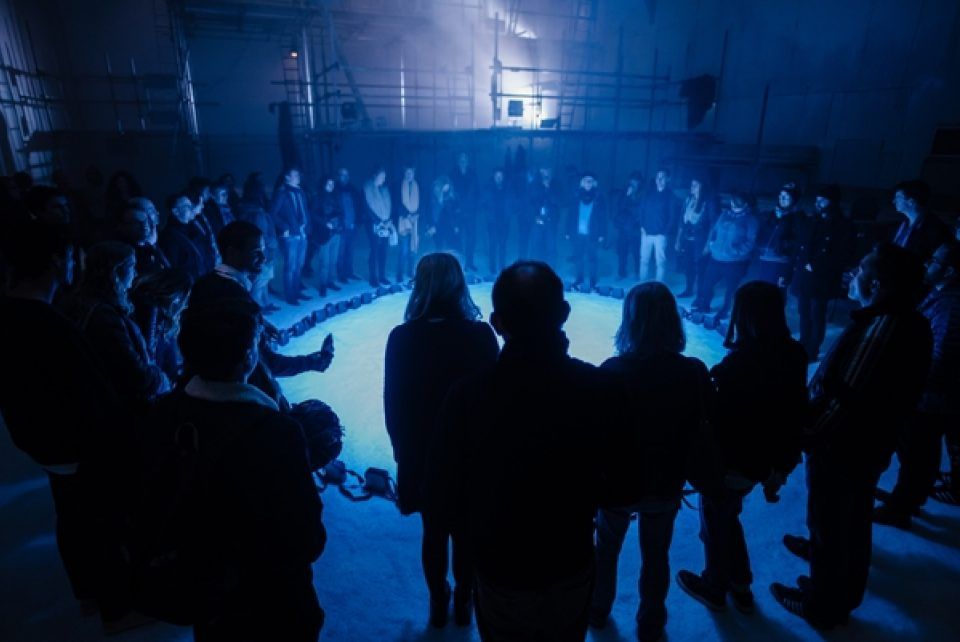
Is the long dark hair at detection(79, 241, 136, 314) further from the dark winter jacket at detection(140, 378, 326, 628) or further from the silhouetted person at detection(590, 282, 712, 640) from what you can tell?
the silhouetted person at detection(590, 282, 712, 640)

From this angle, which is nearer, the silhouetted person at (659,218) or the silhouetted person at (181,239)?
the silhouetted person at (181,239)

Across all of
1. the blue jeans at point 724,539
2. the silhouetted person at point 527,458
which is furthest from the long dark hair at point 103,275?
the blue jeans at point 724,539

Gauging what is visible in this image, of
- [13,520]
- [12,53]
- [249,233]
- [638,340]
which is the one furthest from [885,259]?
[12,53]

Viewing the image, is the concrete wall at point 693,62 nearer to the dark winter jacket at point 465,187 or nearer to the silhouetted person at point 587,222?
the silhouetted person at point 587,222

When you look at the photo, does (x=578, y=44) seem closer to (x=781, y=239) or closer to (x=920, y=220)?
(x=781, y=239)

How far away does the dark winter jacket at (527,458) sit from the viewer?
162 centimetres

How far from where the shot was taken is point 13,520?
3930mm

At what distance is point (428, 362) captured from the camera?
2.53 meters

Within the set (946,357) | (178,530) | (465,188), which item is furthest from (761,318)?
Result: (465,188)

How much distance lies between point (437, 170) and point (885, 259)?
1266 cm

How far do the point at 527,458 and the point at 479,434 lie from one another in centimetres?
17

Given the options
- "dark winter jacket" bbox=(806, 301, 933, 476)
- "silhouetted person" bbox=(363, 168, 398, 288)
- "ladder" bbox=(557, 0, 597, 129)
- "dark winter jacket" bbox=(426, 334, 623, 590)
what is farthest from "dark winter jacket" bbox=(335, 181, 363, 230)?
"ladder" bbox=(557, 0, 597, 129)

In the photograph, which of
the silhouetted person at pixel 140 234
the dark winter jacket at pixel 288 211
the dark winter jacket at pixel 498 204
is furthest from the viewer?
the dark winter jacket at pixel 498 204

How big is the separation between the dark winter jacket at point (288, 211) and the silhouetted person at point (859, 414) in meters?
7.24
